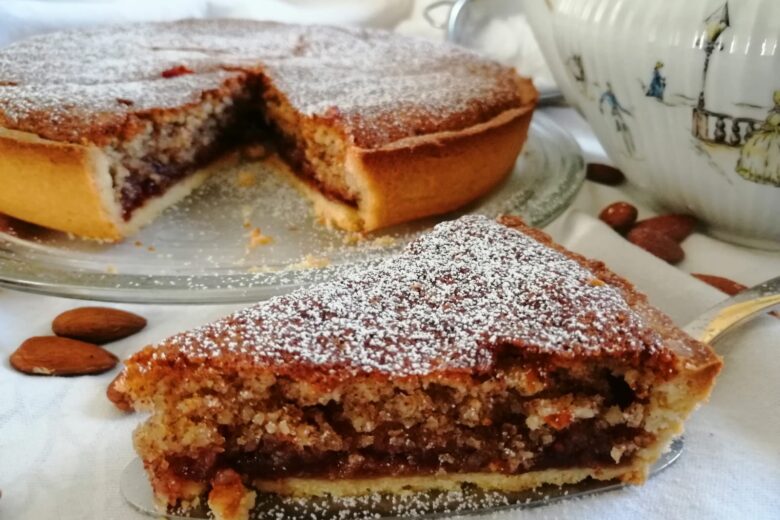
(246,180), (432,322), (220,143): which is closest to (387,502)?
(432,322)

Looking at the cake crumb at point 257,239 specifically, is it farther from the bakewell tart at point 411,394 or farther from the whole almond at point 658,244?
the whole almond at point 658,244

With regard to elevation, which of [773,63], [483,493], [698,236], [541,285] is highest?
[773,63]

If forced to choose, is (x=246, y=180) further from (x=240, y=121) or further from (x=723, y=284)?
(x=723, y=284)

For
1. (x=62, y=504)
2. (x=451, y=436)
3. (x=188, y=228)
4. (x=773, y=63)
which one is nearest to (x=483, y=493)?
(x=451, y=436)

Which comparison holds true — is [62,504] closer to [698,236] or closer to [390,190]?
[390,190]

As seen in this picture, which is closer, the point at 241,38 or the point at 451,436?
the point at 451,436

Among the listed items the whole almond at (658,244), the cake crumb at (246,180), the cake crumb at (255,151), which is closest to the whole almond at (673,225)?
the whole almond at (658,244)
